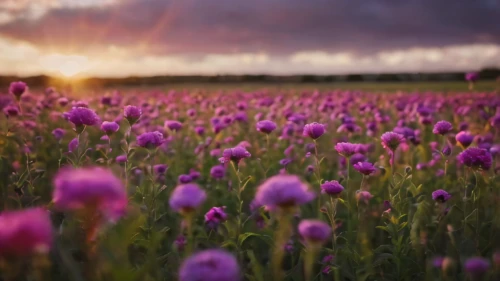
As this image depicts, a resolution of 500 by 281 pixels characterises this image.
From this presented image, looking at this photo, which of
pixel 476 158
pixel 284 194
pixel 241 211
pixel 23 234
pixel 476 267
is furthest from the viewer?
pixel 241 211

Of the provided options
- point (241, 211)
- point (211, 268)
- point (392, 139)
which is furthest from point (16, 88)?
point (211, 268)

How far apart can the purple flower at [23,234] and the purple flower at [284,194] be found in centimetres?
57

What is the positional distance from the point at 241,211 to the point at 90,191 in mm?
2822

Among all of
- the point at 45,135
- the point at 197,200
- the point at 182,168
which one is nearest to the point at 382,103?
the point at 182,168

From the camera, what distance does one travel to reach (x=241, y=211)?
378cm

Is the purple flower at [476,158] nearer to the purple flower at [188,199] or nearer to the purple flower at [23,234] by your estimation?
the purple flower at [188,199]

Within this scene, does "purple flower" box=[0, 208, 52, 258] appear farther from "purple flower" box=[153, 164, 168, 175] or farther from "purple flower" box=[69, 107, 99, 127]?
"purple flower" box=[153, 164, 168, 175]

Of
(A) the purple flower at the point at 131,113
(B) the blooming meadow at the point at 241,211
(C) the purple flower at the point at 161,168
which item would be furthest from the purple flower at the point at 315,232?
(C) the purple flower at the point at 161,168

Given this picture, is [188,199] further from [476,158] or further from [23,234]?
[476,158]

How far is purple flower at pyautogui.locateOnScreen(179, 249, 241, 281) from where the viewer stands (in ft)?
3.37

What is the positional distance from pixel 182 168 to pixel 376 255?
2936 millimetres

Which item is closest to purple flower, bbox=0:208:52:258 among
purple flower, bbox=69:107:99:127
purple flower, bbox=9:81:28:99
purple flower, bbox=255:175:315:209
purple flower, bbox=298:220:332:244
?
purple flower, bbox=255:175:315:209

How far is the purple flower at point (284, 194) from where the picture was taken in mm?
1258

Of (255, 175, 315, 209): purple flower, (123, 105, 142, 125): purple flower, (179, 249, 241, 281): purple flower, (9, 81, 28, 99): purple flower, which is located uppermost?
(9, 81, 28, 99): purple flower
